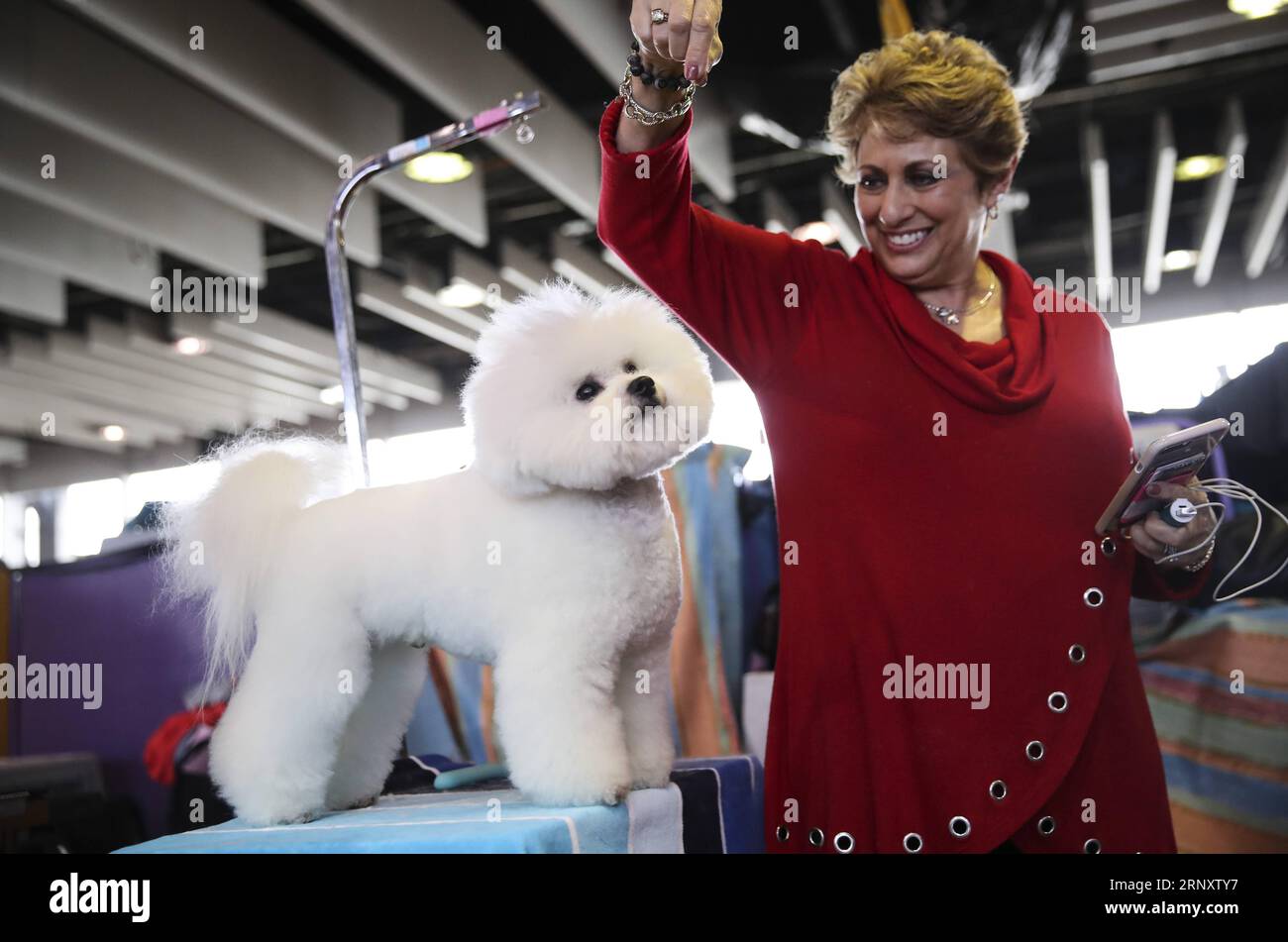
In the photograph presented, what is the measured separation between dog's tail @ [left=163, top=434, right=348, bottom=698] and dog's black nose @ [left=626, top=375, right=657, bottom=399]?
37 cm

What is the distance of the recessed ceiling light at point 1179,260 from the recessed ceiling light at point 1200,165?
981 millimetres

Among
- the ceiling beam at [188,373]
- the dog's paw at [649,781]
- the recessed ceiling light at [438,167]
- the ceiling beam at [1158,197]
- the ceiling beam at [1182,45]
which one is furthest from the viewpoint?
the ceiling beam at [188,373]

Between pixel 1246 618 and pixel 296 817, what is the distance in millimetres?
1302

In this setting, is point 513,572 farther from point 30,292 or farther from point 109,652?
point 30,292

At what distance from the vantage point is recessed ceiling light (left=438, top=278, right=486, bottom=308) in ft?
15.3

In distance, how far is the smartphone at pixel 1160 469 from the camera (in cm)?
84

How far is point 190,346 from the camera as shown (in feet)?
16.6

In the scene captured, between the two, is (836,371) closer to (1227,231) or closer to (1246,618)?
(1246,618)

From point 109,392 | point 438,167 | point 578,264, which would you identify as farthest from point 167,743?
point 109,392

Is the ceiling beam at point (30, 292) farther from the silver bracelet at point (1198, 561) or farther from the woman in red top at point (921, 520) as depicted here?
the silver bracelet at point (1198, 561)

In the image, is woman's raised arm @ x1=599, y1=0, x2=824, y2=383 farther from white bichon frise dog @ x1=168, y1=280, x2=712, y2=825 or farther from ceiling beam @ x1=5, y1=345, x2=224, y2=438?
ceiling beam @ x1=5, y1=345, x2=224, y2=438

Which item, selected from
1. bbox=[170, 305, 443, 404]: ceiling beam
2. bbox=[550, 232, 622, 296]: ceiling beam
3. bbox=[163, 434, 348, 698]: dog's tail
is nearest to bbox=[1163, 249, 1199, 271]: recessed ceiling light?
bbox=[550, 232, 622, 296]: ceiling beam

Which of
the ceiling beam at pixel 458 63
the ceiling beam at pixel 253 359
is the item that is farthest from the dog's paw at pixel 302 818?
the ceiling beam at pixel 253 359

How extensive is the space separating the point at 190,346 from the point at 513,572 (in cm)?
478
